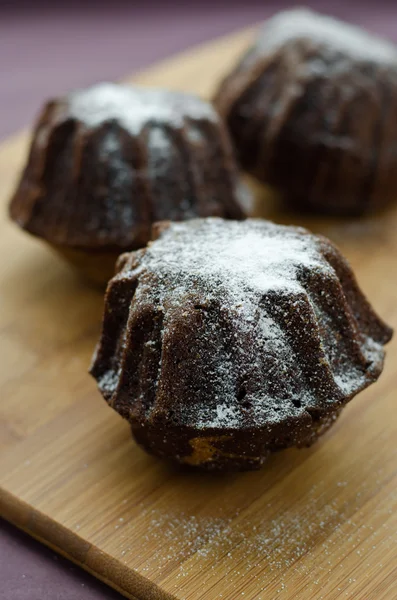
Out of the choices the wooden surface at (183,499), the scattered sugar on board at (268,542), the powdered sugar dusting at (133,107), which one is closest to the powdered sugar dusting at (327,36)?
the powdered sugar dusting at (133,107)

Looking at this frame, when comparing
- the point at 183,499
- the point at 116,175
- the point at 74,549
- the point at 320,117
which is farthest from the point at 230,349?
the point at 320,117

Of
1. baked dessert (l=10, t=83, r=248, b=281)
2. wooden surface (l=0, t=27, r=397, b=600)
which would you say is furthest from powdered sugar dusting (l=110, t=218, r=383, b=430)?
baked dessert (l=10, t=83, r=248, b=281)

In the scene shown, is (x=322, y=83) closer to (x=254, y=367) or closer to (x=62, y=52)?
(x=254, y=367)

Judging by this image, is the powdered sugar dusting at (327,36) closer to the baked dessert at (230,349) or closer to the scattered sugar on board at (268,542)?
the baked dessert at (230,349)

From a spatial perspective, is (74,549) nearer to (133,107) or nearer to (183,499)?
(183,499)

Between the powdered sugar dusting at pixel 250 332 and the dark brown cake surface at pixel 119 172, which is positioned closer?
the powdered sugar dusting at pixel 250 332

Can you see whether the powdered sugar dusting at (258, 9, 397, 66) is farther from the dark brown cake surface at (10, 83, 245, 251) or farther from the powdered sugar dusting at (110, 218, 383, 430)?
the powdered sugar dusting at (110, 218, 383, 430)

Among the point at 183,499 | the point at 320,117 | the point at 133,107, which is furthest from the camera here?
the point at 320,117
